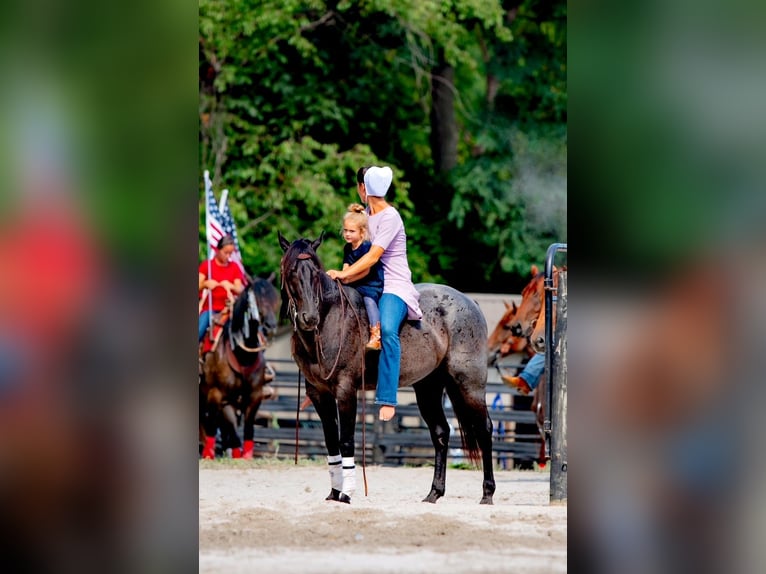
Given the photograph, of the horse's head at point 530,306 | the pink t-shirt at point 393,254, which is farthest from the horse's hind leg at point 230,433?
the pink t-shirt at point 393,254

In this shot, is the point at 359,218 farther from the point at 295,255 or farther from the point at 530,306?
the point at 530,306

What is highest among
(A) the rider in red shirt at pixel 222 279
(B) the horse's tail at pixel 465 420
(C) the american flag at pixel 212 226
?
(C) the american flag at pixel 212 226

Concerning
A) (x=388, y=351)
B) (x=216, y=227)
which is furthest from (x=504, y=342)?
(x=388, y=351)

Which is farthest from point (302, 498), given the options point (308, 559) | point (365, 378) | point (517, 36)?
point (517, 36)

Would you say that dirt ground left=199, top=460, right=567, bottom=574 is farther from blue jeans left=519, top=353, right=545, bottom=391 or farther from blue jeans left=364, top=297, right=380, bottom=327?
blue jeans left=519, top=353, right=545, bottom=391

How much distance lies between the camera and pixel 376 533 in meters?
6.31

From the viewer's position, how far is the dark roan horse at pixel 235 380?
1347cm

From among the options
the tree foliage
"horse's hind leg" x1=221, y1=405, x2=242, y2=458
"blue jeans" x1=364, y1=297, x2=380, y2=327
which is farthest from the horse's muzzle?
the tree foliage

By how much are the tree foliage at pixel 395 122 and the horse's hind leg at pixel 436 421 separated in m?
10.1

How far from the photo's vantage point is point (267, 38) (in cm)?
1931

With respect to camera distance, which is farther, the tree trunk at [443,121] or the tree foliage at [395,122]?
the tree trunk at [443,121]

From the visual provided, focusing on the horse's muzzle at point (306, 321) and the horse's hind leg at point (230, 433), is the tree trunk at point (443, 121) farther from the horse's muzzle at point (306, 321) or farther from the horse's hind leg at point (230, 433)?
the horse's muzzle at point (306, 321)

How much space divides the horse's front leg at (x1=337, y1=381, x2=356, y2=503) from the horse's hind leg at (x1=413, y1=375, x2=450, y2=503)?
76 centimetres

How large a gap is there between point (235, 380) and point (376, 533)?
7486mm
